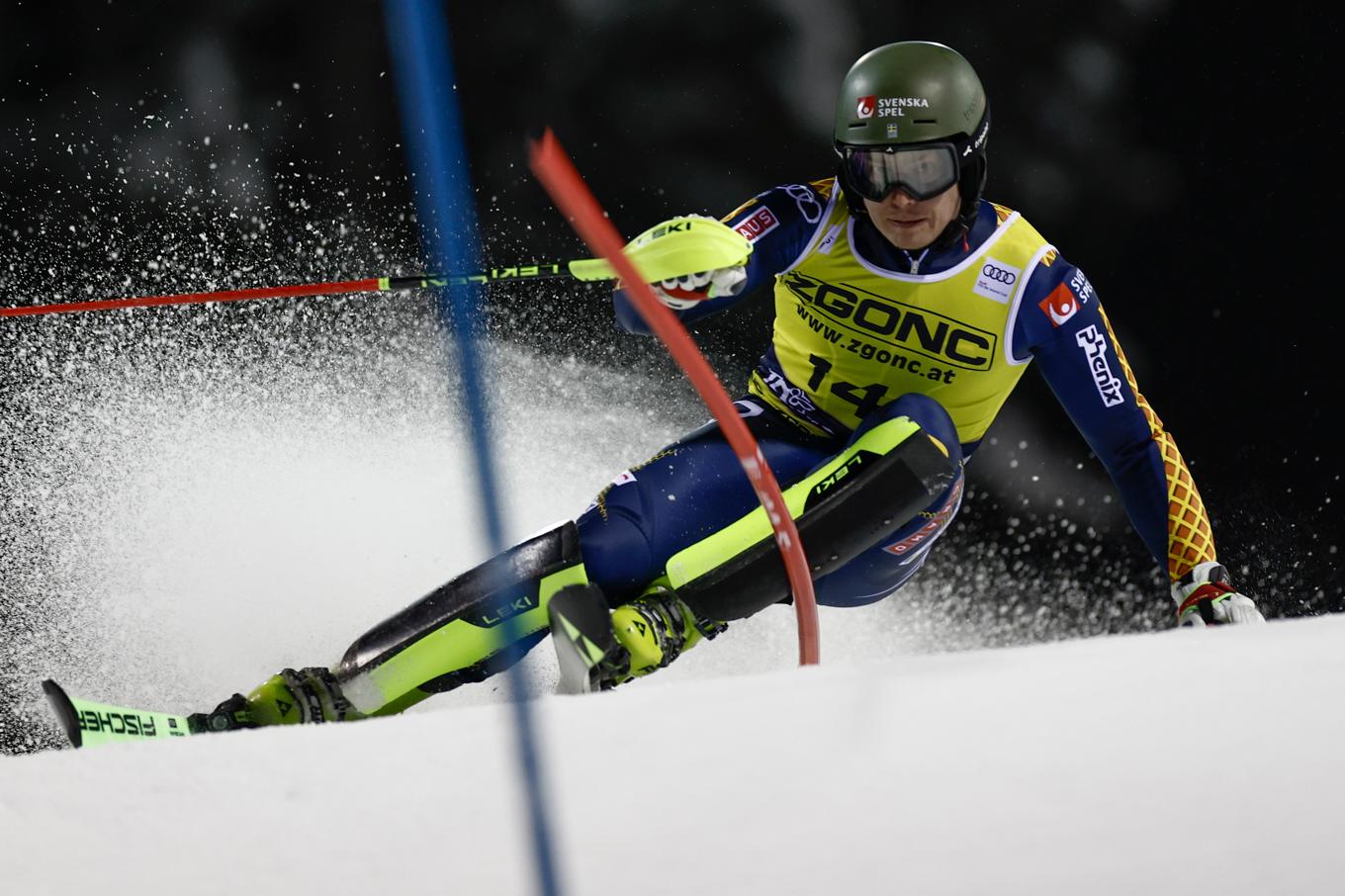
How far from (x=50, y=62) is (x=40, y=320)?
67cm

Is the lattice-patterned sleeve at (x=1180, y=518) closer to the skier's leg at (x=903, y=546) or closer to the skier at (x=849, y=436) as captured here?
the skier at (x=849, y=436)

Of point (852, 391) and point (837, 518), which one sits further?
point (852, 391)

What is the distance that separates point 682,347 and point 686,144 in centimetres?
212

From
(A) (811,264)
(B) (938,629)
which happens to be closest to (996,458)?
(B) (938,629)

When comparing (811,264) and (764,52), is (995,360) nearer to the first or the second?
(811,264)

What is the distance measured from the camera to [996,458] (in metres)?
3.65

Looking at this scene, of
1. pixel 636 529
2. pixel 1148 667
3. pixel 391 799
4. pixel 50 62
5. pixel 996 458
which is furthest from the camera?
pixel 996 458

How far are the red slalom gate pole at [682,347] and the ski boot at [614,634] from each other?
0.18 metres

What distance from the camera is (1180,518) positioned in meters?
2.11

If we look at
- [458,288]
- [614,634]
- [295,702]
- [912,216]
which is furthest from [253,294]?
[458,288]

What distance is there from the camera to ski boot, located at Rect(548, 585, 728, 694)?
64.9 inches

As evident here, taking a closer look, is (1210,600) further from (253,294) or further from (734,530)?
(253,294)

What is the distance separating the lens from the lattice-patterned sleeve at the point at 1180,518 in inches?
82.3

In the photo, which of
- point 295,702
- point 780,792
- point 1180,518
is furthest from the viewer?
point 1180,518
